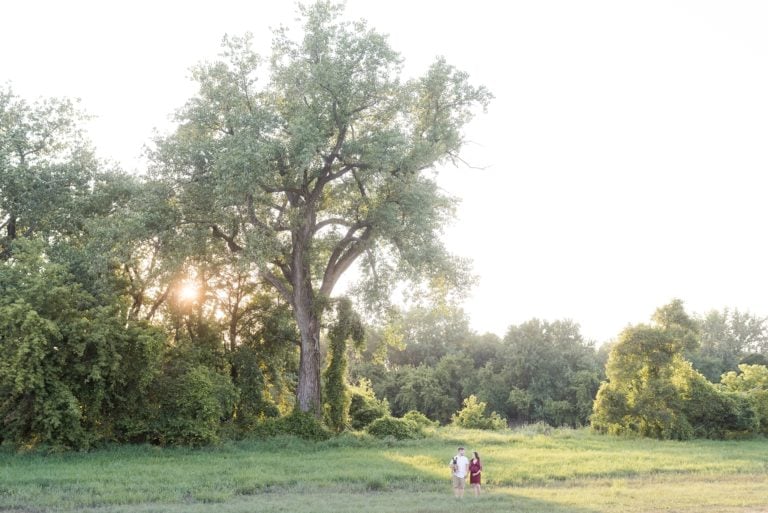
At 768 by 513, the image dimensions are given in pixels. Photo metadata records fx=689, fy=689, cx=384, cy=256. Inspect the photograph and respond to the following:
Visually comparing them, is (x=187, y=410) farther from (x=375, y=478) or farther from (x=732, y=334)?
(x=732, y=334)

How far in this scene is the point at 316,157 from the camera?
2816 centimetres

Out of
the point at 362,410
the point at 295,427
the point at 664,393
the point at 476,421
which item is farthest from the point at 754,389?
the point at 295,427

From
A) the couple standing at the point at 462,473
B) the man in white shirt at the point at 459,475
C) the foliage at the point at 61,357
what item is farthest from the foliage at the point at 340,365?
the man in white shirt at the point at 459,475

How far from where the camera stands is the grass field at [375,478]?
15586 mm

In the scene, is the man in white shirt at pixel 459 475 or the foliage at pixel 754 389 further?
the foliage at pixel 754 389

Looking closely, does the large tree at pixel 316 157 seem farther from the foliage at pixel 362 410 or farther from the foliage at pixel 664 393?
the foliage at pixel 664 393

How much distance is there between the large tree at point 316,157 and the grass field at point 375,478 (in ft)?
24.5

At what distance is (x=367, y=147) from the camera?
28109mm

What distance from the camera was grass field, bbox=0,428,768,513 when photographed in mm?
15586

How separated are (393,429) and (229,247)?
10.9 m

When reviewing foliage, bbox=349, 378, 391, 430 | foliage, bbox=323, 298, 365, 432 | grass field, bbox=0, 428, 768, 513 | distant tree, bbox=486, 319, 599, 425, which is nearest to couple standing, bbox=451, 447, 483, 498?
grass field, bbox=0, 428, 768, 513

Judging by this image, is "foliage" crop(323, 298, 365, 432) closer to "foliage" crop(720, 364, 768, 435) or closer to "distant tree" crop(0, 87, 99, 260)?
"distant tree" crop(0, 87, 99, 260)

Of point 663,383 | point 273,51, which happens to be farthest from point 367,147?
point 663,383

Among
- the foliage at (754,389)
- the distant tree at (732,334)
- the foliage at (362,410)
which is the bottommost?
the foliage at (362,410)
